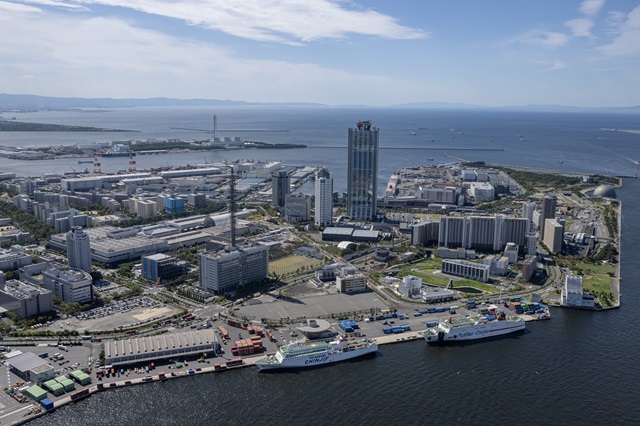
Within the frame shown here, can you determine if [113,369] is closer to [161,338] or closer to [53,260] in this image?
[161,338]

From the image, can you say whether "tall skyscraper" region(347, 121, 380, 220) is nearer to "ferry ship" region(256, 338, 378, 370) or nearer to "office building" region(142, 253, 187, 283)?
"office building" region(142, 253, 187, 283)

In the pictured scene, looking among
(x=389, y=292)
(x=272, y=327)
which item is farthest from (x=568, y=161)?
(x=272, y=327)

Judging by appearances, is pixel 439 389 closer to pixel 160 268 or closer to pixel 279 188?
pixel 160 268

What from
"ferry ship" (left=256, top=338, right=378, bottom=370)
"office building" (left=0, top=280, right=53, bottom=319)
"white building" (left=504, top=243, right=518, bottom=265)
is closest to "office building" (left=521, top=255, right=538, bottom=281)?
"white building" (left=504, top=243, right=518, bottom=265)

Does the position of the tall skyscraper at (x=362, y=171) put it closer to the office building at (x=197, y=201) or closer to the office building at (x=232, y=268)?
the office building at (x=197, y=201)

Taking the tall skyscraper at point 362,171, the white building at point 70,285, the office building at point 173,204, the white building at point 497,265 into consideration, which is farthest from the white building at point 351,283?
the office building at point 173,204
